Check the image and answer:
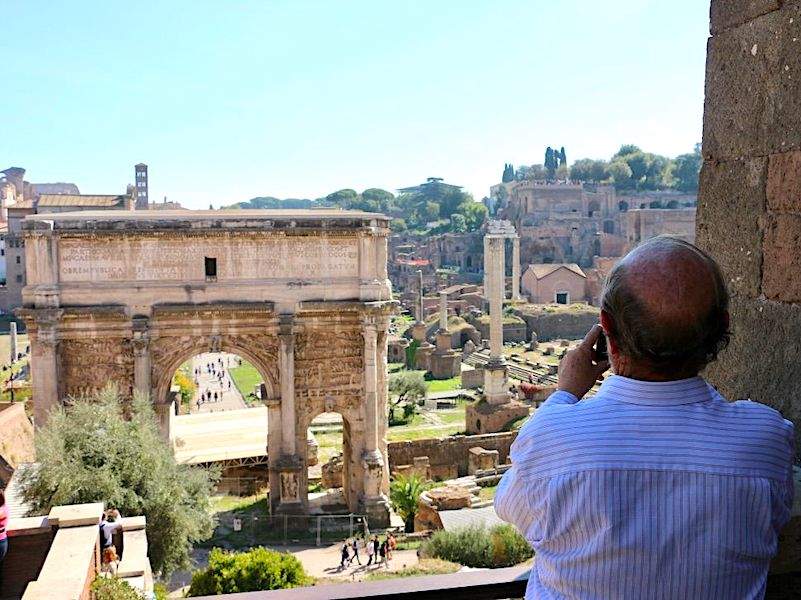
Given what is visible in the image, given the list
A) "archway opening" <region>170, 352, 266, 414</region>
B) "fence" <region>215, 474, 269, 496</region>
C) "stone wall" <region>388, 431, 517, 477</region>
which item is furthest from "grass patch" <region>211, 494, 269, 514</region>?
"archway opening" <region>170, 352, 266, 414</region>

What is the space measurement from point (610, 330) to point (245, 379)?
37.1 metres

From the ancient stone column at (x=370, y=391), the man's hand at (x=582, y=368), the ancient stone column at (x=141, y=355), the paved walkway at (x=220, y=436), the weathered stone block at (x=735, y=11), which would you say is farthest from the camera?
the paved walkway at (x=220, y=436)

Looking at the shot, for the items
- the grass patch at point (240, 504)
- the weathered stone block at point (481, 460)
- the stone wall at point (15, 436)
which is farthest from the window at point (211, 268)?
the weathered stone block at point (481, 460)

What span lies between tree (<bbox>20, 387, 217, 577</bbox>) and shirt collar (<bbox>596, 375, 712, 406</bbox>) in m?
10.4

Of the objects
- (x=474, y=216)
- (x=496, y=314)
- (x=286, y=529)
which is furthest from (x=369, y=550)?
(x=474, y=216)

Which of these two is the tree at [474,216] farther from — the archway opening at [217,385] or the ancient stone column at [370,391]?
the ancient stone column at [370,391]

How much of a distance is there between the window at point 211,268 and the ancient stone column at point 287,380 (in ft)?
5.12

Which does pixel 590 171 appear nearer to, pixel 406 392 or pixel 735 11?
pixel 406 392

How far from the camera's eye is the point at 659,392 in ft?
4.32

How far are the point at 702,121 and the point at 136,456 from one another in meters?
10.3

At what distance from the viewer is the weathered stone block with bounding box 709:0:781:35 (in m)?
2.25

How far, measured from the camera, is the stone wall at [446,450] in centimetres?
2050

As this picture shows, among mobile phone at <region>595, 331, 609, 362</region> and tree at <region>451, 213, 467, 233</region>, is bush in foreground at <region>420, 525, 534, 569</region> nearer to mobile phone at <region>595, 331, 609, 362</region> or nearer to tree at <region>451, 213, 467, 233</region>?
mobile phone at <region>595, 331, 609, 362</region>

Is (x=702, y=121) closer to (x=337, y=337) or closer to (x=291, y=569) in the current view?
(x=291, y=569)
